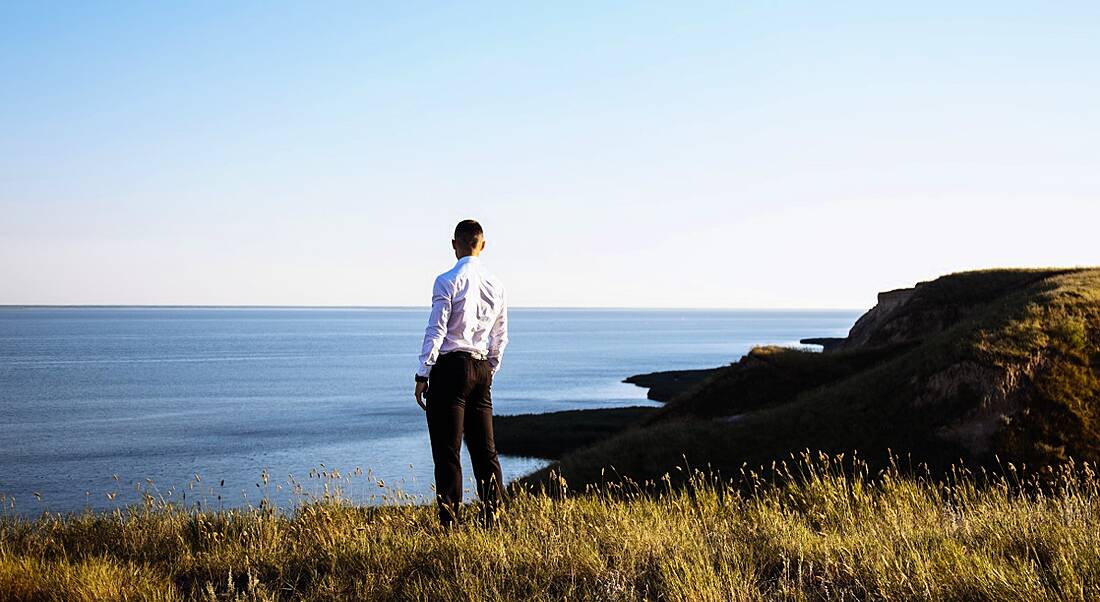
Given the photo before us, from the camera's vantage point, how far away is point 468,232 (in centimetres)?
971

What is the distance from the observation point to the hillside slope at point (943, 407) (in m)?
19.9

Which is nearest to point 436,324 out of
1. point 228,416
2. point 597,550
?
point 597,550

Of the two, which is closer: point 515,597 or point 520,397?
point 515,597

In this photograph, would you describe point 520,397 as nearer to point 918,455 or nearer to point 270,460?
point 270,460

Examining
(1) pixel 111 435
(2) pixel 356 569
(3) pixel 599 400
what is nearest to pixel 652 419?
(2) pixel 356 569

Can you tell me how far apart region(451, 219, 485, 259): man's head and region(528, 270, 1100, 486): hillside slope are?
1289cm

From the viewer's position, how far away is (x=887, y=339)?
34.9 metres

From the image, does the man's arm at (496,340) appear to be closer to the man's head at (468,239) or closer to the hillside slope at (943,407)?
the man's head at (468,239)

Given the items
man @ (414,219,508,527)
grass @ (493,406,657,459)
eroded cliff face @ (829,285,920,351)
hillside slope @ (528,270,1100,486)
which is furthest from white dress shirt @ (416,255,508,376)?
grass @ (493,406,657,459)

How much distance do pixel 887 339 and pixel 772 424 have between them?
13060 millimetres

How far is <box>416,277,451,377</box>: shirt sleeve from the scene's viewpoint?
9289mm

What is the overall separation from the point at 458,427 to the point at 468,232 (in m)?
1.93

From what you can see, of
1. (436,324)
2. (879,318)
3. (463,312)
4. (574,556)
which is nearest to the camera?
(574,556)

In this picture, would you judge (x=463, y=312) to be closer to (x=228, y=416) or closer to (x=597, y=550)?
(x=597, y=550)
